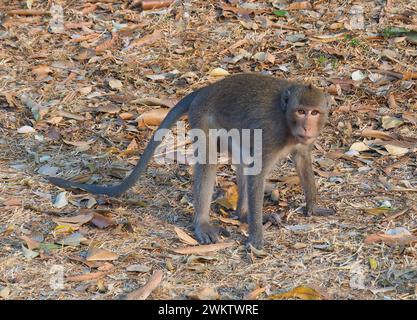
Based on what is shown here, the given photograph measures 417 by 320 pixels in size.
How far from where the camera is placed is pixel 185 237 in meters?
7.34

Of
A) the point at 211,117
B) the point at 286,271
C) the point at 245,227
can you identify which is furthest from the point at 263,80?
the point at 286,271

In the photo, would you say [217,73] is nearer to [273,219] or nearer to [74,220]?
[273,219]

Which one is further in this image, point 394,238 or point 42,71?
point 42,71

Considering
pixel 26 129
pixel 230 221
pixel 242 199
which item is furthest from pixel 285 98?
pixel 26 129

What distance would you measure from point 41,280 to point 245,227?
2.10m

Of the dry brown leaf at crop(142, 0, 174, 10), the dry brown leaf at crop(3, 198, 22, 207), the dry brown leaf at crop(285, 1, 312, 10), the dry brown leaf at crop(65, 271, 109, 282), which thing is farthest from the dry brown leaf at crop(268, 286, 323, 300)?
the dry brown leaf at crop(142, 0, 174, 10)

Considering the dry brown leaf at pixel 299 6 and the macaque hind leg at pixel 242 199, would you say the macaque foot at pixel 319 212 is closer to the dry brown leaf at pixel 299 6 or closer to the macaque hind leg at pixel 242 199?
the macaque hind leg at pixel 242 199

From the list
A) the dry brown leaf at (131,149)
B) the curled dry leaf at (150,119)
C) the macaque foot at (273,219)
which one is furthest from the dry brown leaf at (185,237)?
the curled dry leaf at (150,119)

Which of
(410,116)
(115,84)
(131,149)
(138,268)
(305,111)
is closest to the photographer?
(138,268)

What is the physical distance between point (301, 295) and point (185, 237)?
1440 millimetres

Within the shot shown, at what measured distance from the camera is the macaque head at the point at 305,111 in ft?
23.4

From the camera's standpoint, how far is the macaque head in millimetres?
7117

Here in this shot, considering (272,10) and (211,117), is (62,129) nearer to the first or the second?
(211,117)

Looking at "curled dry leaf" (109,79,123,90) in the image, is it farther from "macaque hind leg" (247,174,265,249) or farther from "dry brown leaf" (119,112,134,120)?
"macaque hind leg" (247,174,265,249)
